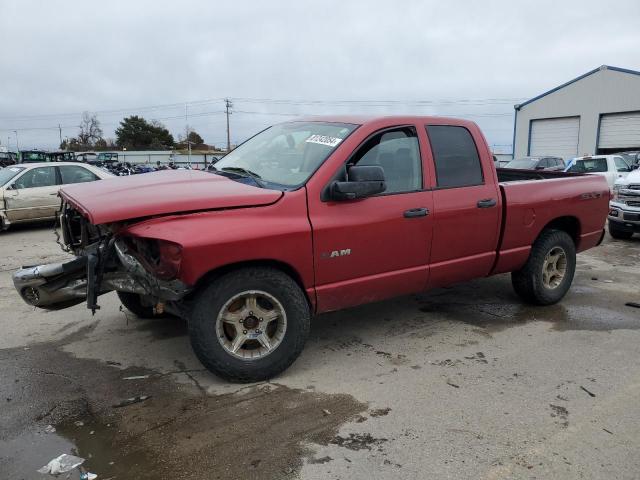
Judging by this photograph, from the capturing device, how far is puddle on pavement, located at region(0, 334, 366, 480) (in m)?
2.88

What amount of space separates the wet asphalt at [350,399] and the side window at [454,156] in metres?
1.42

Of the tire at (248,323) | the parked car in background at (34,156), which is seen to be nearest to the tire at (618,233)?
the tire at (248,323)

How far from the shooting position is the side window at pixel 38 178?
11.4m

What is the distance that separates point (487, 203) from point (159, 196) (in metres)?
2.91

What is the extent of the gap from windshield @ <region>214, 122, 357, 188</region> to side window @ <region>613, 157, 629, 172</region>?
45.5 ft

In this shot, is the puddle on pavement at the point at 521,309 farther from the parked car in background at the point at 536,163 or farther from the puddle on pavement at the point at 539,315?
the parked car in background at the point at 536,163

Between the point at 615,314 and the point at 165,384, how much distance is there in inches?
178

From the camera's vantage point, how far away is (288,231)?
3.71 meters

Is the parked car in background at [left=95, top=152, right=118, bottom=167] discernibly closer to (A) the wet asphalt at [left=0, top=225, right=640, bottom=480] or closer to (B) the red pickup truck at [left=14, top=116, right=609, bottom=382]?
(A) the wet asphalt at [left=0, top=225, right=640, bottom=480]

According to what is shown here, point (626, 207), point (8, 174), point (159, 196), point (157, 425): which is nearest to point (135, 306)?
point (159, 196)

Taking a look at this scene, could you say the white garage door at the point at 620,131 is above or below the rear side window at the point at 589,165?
above

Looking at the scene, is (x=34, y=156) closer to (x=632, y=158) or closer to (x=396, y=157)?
(x=396, y=157)

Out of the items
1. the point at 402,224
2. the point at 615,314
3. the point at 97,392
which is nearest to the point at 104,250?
the point at 97,392

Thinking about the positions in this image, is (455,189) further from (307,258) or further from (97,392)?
(97,392)
